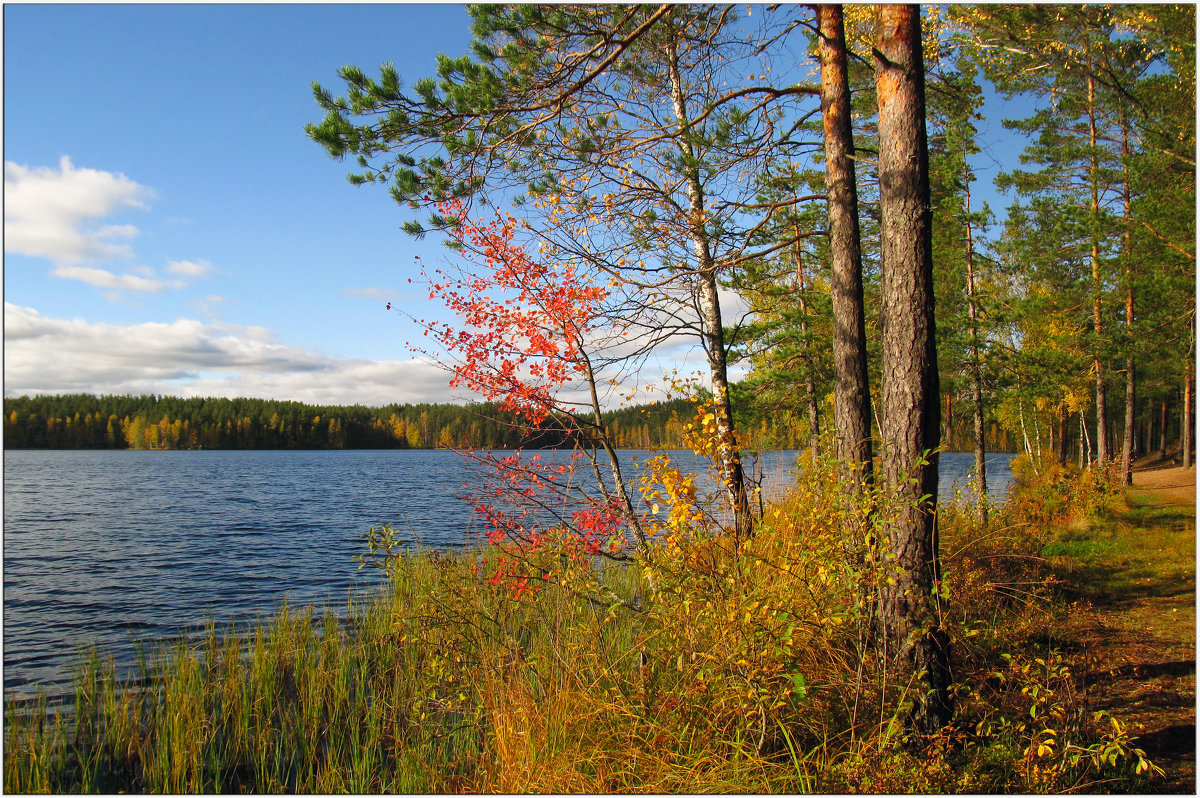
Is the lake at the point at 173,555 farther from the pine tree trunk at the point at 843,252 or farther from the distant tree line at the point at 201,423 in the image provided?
the distant tree line at the point at 201,423

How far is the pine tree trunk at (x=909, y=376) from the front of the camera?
358 centimetres

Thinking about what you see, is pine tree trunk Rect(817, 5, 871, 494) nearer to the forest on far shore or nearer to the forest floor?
the forest floor

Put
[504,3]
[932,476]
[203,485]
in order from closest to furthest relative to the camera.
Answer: [932,476]
[504,3]
[203,485]

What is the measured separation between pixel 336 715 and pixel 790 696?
13.2 feet

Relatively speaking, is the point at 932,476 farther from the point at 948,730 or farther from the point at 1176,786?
the point at 1176,786

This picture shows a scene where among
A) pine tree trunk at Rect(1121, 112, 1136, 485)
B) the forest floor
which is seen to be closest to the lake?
the forest floor

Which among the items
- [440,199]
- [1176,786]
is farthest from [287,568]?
[1176,786]

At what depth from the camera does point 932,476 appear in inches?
150

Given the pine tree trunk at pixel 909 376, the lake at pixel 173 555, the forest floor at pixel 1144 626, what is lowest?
the lake at pixel 173 555

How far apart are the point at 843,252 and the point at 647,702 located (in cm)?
415

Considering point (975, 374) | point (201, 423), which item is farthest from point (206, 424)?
point (975, 374)

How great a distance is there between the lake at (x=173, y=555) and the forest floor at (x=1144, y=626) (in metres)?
2.11

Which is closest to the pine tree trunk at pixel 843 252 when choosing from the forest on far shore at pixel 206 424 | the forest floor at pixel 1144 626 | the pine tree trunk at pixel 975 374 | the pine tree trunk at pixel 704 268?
the pine tree trunk at pixel 704 268

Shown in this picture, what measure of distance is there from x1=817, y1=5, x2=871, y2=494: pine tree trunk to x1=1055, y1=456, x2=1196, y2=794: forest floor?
2.41 m
